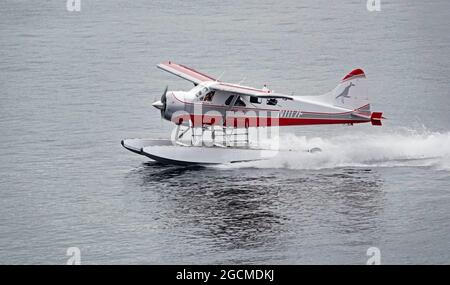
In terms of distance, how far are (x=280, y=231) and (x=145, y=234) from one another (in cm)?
669

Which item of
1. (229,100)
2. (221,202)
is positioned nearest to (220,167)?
(229,100)

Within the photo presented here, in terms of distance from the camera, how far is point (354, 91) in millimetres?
67875

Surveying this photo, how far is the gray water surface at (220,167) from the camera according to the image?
57406 mm

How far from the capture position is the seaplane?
67500mm

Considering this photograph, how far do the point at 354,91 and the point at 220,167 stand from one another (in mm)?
8909

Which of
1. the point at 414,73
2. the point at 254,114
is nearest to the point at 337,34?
the point at 414,73

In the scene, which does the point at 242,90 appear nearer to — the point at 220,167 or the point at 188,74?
the point at 220,167

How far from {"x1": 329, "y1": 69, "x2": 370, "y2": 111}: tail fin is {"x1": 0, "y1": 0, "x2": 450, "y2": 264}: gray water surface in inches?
126

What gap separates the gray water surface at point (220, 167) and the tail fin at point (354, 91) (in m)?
3.20

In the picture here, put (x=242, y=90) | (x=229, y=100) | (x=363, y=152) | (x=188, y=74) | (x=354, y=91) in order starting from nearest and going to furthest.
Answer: (x=242, y=90) < (x=354, y=91) < (x=229, y=100) < (x=363, y=152) < (x=188, y=74)

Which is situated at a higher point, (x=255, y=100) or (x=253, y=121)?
(x=255, y=100)

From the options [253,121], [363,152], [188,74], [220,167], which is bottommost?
[220,167]

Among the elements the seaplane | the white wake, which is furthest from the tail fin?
the white wake

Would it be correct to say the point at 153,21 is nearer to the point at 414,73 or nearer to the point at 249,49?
the point at 249,49
